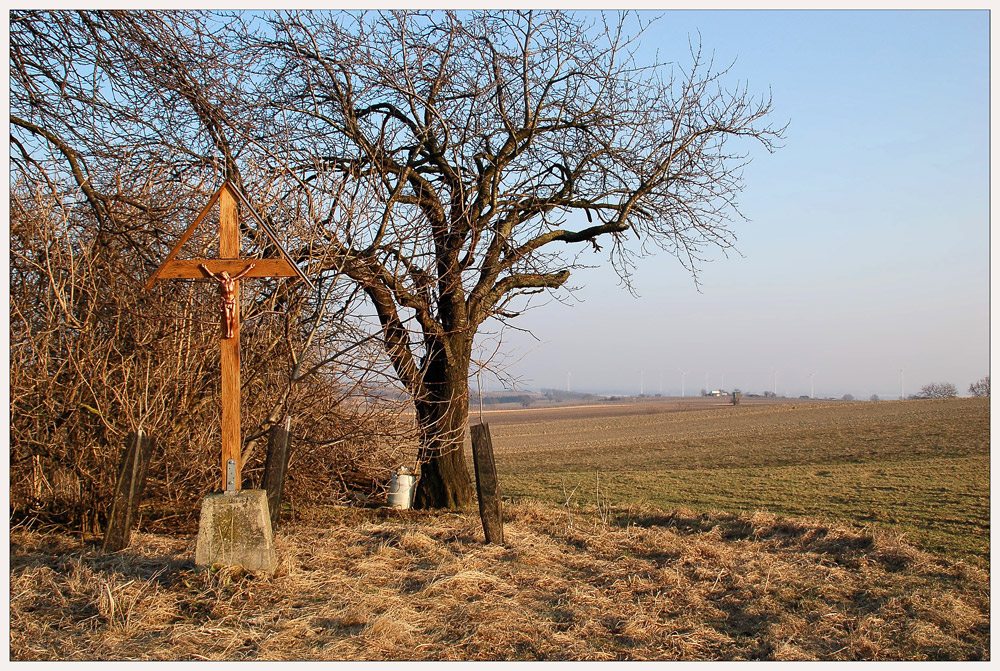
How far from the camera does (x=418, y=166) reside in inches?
399

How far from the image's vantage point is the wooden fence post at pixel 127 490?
6.35 m

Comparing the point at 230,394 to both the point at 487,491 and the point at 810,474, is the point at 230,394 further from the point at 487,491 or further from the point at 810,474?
the point at 810,474

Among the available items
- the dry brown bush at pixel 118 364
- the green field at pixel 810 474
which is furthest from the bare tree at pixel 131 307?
the green field at pixel 810 474

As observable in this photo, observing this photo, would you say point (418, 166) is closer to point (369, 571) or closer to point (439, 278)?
point (439, 278)

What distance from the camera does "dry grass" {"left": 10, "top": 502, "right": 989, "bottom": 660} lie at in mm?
4586

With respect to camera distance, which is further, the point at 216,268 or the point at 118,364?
the point at 118,364

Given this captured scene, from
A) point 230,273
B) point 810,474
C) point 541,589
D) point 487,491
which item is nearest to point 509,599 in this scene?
point 541,589

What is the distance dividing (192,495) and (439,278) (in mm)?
3436

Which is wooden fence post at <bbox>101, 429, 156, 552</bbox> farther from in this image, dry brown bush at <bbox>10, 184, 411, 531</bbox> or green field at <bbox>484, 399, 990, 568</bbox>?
green field at <bbox>484, 399, 990, 568</bbox>

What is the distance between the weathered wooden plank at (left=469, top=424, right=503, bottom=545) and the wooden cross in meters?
2.50

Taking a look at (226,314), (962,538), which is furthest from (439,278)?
(962,538)

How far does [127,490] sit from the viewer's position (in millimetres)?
6387

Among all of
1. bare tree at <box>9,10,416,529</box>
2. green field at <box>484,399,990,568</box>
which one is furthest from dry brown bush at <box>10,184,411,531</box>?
green field at <box>484,399,990,568</box>

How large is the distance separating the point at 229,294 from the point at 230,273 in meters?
0.17
